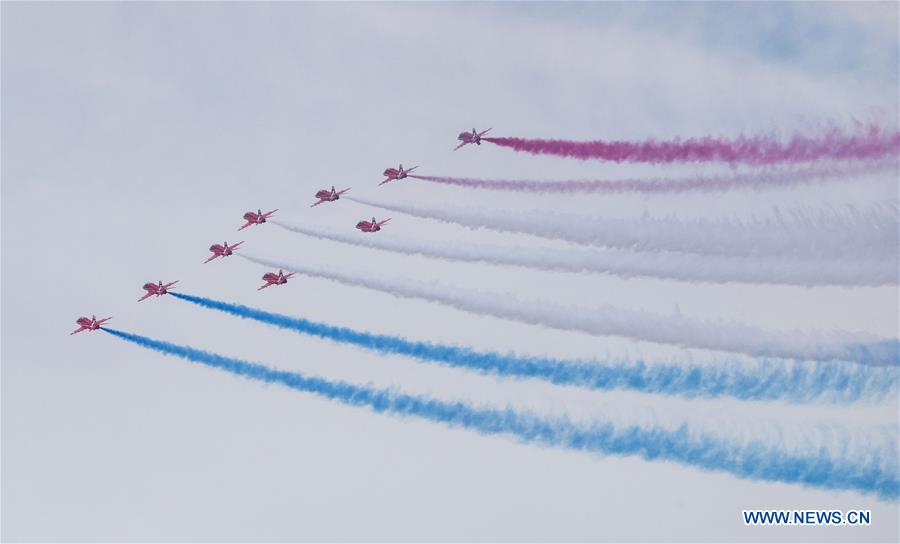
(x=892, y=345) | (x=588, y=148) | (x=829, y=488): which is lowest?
(x=829, y=488)

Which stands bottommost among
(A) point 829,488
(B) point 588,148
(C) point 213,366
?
(A) point 829,488

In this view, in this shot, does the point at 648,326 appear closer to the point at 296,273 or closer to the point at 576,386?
the point at 576,386

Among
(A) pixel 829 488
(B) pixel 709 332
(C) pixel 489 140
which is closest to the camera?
(A) pixel 829 488

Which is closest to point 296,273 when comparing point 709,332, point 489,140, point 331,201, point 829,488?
point 331,201

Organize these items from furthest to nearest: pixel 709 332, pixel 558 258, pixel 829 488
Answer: pixel 558 258 → pixel 709 332 → pixel 829 488

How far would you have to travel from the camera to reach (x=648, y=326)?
249ft

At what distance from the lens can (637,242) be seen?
3066 inches

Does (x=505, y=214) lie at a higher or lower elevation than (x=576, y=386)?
higher

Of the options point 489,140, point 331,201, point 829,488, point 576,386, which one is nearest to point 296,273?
point 331,201

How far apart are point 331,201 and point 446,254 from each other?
11.0 m

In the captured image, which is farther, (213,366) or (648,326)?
(213,366)

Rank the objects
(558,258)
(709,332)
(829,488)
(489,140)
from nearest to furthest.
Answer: (829,488) < (709,332) < (558,258) < (489,140)

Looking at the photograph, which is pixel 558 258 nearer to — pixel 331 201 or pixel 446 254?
pixel 446 254

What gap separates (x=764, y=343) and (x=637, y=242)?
8.25 meters
